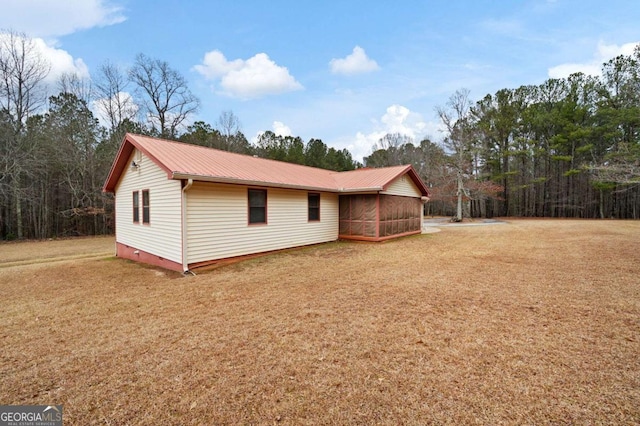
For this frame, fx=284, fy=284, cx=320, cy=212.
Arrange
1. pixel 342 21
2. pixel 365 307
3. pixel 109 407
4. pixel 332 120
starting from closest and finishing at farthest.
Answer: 1. pixel 109 407
2. pixel 365 307
3. pixel 342 21
4. pixel 332 120

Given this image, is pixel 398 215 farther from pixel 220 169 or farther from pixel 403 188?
pixel 220 169

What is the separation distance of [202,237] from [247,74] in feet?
57.8

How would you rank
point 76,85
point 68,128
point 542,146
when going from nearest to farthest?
point 68,128, point 76,85, point 542,146

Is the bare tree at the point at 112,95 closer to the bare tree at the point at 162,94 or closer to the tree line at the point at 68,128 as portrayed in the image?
the tree line at the point at 68,128

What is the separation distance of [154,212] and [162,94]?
19539 millimetres

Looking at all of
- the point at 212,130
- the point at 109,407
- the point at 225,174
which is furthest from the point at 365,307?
the point at 212,130

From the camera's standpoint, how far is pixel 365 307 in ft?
15.5

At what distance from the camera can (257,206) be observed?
30.6 ft

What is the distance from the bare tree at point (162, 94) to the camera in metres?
22.7

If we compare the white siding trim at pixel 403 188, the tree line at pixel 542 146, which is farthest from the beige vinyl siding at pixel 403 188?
the tree line at pixel 542 146

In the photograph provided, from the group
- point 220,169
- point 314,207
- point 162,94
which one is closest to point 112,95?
point 162,94

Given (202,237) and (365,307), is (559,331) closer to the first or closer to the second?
(365,307)

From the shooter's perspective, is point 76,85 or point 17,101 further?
point 76,85

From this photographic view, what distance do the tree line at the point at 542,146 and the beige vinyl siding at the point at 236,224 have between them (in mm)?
18000
